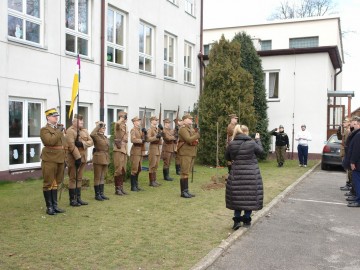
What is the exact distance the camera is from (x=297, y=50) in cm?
2161

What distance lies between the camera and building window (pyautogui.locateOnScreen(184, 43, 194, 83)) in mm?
22320

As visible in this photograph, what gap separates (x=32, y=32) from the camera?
1245 centimetres

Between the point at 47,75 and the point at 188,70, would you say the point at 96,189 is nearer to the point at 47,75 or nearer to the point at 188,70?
the point at 47,75

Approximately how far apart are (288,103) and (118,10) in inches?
409

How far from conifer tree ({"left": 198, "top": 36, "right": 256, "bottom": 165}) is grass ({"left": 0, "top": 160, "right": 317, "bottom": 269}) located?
655 centimetres

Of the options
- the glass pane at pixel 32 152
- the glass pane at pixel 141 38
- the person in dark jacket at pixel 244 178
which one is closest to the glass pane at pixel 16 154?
the glass pane at pixel 32 152

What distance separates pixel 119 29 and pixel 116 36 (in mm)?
384

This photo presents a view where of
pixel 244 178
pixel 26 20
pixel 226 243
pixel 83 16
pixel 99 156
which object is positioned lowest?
pixel 226 243

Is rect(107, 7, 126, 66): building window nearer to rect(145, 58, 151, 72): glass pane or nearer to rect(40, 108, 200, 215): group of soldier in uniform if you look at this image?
rect(145, 58, 151, 72): glass pane

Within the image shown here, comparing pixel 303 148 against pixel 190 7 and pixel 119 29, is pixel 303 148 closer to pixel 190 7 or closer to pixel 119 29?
pixel 119 29

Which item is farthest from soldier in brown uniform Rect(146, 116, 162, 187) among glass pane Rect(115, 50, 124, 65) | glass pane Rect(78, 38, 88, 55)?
glass pane Rect(115, 50, 124, 65)

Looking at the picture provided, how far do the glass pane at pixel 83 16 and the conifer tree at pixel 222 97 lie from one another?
5341mm

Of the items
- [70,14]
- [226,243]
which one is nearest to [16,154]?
[70,14]

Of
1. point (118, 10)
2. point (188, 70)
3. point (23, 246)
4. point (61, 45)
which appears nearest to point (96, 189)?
point (23, 246)
